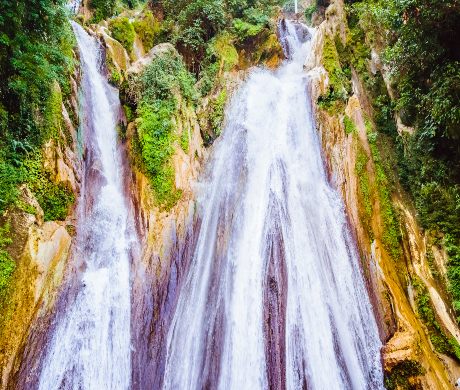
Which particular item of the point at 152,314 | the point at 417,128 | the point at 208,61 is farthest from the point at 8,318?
the point at 208,61

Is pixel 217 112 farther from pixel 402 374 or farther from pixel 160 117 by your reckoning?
pixel 402 374

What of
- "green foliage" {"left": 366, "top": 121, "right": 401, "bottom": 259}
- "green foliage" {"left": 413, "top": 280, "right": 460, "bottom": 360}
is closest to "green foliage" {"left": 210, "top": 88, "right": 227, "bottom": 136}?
"green foliage" {"left": 366, "top": 121, "right": 401, "bottom": 259}

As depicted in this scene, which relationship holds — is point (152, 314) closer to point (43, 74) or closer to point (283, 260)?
point (283, 260)

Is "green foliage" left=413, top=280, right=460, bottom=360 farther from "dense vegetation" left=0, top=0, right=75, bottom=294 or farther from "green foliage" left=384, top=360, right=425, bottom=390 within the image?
"dense vegetation" left=0, top=0, right=75, bottom=294

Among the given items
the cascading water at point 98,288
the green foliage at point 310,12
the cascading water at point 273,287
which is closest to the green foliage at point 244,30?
the green foliage at point 310,12

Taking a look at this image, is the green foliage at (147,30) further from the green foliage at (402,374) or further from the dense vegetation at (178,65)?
the green foliage at (402,374)

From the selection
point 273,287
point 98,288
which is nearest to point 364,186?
point 273,287

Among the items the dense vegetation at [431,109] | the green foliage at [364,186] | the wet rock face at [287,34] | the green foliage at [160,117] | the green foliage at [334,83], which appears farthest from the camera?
the wet rock face at [287,34]
